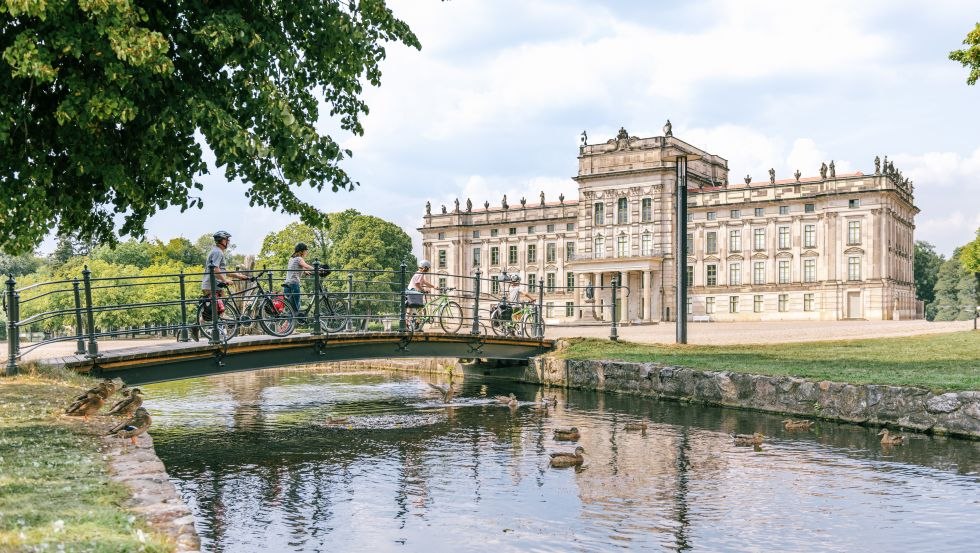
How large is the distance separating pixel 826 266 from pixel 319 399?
56.0 m

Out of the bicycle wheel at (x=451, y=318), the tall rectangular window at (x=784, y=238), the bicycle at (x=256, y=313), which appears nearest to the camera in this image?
the bicycle at (x=256, y=313)

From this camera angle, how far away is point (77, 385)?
1229cm

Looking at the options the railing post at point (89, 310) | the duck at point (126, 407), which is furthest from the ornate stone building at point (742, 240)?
the duck at point (126, 407)

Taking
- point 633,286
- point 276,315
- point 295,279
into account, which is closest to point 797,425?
point 295,279

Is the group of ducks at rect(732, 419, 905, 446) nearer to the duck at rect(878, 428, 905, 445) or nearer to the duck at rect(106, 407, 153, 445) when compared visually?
the duck at rect(878, 428, 905, 445)

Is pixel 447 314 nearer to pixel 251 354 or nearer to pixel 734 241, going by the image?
pixel 251 354

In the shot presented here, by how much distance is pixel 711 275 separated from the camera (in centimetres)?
7319

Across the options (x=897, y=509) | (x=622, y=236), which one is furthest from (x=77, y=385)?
(x=622, y=236)

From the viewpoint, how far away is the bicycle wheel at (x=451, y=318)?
19422 millimetres

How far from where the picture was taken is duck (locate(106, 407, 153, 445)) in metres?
9.07

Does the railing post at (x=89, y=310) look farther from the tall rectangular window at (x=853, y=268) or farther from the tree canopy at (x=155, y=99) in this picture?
the tall rectangular window at (x=853, y=268)

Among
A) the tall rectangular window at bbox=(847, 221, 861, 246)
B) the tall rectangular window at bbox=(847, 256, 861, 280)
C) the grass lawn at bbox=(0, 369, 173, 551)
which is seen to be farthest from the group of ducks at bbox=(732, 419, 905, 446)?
the tall rectangular window at bbox=(847, 221, 861, 246)

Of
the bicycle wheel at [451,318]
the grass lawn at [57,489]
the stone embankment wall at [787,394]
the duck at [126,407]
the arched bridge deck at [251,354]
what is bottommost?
the stone embankment wall at [787,394]

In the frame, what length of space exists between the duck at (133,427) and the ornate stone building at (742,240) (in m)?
56.1
